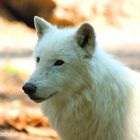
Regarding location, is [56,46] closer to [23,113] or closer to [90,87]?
[90,87]

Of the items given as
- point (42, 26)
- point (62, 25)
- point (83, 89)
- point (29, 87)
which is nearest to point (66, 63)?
point (83, 89)

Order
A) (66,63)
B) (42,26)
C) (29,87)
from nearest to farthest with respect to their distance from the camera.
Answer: (29,87)
(66,63)
(42,26)

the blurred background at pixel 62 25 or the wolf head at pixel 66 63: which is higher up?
the blurred background at pixel 62 25

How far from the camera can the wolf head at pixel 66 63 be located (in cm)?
399

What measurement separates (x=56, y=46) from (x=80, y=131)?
2.69ft

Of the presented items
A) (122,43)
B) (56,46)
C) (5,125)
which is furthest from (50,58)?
(122,43)

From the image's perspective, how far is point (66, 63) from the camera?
159 inches

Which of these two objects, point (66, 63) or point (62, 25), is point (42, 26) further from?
point (62, 25)

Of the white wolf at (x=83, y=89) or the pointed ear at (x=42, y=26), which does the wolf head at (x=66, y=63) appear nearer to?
the white wolf at (x=83, y=89)

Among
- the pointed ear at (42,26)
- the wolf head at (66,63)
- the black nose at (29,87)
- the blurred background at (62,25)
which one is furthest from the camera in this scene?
the blurred background at (62,25)

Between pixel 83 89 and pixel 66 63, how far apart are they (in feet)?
0.91

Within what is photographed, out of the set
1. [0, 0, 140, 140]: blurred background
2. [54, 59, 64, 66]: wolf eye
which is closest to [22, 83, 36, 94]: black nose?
[54, 59, 64, 66]: wolf eye

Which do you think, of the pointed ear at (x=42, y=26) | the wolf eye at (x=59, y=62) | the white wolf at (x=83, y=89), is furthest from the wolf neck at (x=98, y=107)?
the pointed ear at (x=42, y=26)

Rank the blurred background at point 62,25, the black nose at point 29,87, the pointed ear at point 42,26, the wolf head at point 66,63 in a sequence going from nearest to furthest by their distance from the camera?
the black nose at point 29,87, the wolf head at point 66,63, the pointed ear at point 42,26, the blurred background at point 62,25
